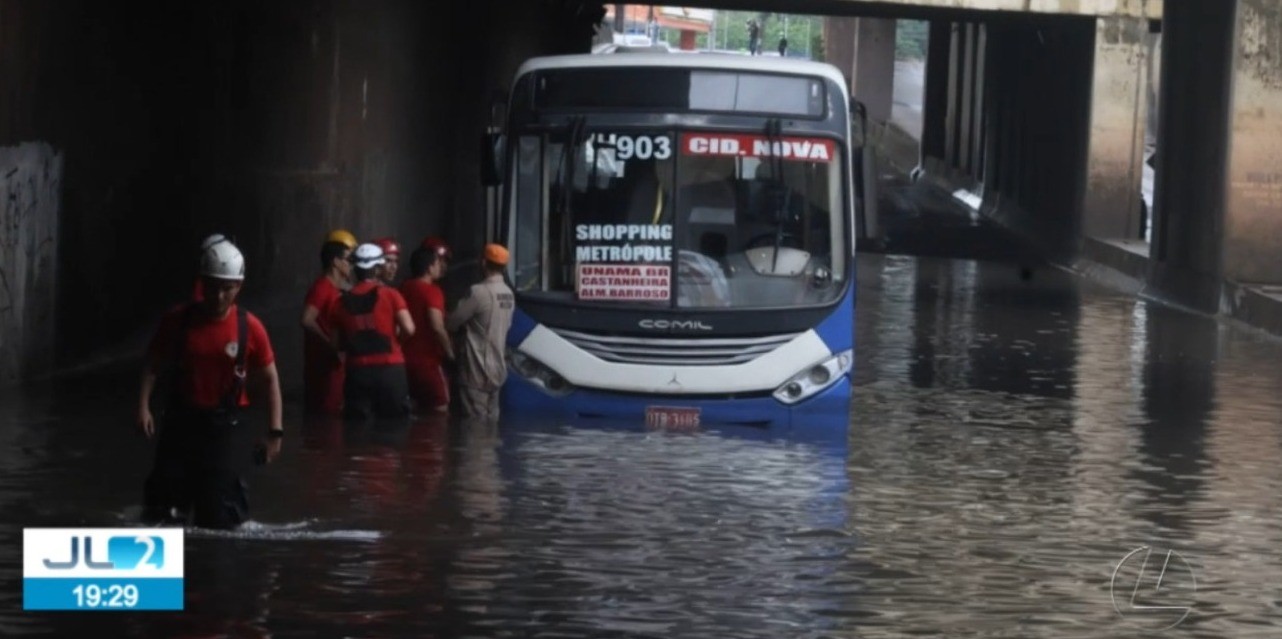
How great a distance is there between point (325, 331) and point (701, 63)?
10.6ft

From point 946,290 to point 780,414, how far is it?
19623 mm

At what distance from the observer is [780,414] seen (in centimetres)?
1767

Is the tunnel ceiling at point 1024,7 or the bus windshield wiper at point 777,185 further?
the tunnel ceiling at point 1024,7

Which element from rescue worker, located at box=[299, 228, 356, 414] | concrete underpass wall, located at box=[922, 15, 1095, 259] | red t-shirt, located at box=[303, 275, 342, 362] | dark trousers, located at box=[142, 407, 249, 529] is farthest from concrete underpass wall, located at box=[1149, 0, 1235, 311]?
dark trousers, located at box=[142, 407, 249, 529]

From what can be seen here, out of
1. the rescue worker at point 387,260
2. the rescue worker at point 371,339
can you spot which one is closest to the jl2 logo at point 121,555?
the rescue worker at point 371,339

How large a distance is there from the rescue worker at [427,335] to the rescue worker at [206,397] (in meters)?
5.81

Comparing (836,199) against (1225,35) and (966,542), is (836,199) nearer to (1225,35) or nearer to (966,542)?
(966,542)

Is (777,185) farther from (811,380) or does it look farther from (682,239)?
(811,380)

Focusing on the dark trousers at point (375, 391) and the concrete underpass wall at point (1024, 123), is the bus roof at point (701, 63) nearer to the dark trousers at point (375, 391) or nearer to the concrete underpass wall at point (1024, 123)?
the dark trousers at point (375, 391)

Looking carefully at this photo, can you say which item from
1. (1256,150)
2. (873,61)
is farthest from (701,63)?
(873,61)

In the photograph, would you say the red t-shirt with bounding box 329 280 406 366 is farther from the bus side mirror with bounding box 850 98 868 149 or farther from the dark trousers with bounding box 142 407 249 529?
the dark trousers with bounding box 142 407 249 529

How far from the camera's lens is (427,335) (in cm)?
1755

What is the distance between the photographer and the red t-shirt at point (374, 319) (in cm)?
1634

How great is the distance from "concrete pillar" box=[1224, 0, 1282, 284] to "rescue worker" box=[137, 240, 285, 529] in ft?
74.9
